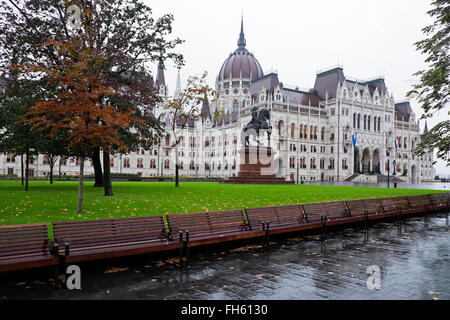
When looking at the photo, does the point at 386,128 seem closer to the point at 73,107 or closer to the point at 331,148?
the point at 331,148

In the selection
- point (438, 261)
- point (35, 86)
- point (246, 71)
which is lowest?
point (438, 261)

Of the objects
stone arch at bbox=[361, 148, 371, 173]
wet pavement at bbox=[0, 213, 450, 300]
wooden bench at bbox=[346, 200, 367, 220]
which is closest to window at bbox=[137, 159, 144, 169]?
stone arch at bbox=[361, 148, 371, 173]

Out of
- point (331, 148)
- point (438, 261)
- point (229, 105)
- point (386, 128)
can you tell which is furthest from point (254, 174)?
point (229, 105)

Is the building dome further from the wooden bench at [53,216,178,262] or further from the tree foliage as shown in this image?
the wooden bench at [53,216,178,262]

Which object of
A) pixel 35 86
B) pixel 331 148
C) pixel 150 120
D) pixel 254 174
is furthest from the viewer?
pixel 331 148

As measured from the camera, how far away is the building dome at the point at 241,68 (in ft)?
384

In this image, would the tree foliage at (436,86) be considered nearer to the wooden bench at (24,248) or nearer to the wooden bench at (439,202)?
the wooden bench at (439,202)

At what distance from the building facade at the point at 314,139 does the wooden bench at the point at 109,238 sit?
2727 inches

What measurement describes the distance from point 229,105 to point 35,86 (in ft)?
311

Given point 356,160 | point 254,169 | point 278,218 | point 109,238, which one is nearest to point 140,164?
point 254,169

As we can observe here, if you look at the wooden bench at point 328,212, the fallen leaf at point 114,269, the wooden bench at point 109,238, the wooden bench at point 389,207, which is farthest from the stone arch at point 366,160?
the fallen leaf at point 114,269

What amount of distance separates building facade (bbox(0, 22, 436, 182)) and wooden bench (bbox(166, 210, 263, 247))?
6704cm

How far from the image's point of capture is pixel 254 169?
1887 inches
